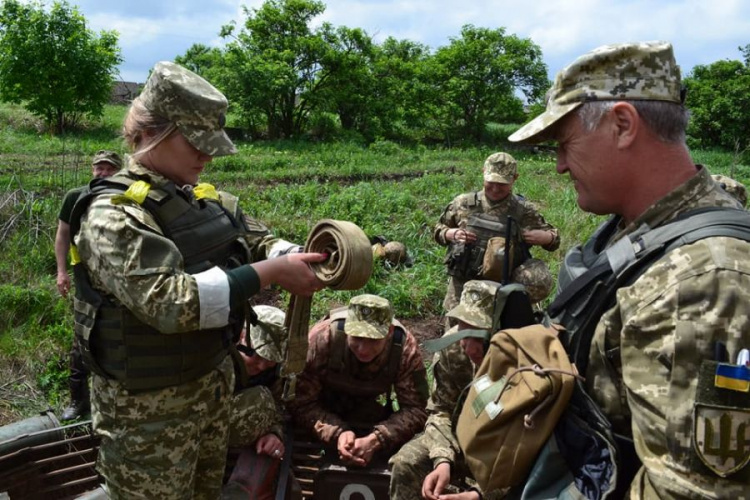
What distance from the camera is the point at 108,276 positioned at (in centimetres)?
216

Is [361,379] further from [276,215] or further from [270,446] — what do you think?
[276,215]

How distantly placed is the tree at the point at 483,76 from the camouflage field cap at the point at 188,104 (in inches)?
1106

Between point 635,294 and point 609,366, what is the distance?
23cm

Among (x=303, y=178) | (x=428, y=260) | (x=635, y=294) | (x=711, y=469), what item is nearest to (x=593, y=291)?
(x=635, y=294)

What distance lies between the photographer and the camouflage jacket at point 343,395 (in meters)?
3.76

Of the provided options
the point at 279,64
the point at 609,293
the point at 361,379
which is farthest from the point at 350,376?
the point at 279,64

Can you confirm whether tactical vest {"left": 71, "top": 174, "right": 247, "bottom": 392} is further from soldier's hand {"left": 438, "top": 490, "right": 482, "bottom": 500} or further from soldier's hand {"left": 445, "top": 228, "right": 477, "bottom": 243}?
soldier's hand {"left": 445, "top": 228, "right": 477, "bottom": 243}

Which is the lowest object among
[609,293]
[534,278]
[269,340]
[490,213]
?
[269,340]

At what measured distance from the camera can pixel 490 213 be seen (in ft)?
18.3

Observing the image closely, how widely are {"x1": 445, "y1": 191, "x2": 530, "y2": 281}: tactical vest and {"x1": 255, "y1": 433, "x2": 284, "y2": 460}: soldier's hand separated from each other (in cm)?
251

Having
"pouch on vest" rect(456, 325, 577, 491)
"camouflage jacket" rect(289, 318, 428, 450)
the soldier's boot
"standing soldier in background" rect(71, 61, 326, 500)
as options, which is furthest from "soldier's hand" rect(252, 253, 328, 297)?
the soldier's boot

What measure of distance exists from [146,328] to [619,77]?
1.78m

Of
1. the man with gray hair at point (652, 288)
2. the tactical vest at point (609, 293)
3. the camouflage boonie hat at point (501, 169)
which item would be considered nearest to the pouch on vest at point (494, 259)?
the camouflage boonie hat at point (501, 169)

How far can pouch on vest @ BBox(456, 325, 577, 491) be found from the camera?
64.8 inches
